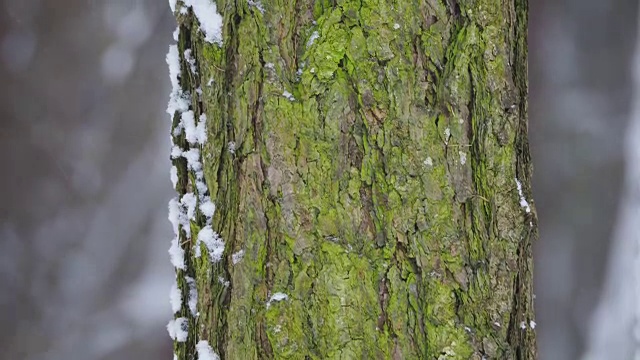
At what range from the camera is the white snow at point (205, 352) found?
0.66 metres

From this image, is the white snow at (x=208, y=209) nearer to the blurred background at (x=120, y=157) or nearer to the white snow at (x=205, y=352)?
the white snow at (x=205, y=352)

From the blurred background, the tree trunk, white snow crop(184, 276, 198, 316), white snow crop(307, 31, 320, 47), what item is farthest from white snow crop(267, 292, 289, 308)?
the blurred background

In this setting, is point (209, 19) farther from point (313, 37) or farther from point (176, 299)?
point (176, 299)

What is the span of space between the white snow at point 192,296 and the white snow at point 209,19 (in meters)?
0.28

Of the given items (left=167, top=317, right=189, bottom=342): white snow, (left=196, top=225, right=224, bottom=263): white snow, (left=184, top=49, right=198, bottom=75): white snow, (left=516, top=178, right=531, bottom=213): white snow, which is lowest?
(left=167, top=317, right=189, bottom=342): white snow

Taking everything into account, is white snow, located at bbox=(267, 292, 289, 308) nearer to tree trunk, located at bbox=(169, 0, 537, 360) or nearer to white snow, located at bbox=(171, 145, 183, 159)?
tree trunk, located at bbox=(169, 0, 537, 360)

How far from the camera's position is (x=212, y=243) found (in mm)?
658

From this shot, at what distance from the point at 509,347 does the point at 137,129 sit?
2.59ft

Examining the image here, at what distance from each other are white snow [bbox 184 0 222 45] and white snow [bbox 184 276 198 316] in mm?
278

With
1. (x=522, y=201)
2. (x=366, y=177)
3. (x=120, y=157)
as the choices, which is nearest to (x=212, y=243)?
(x=366, y=177)

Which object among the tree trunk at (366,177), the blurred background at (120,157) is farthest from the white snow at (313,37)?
the blurred background at (120,157)

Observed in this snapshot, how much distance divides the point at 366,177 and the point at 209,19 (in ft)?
0.81

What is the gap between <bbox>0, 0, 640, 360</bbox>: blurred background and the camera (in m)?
1.12

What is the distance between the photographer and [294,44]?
2.06 feet
